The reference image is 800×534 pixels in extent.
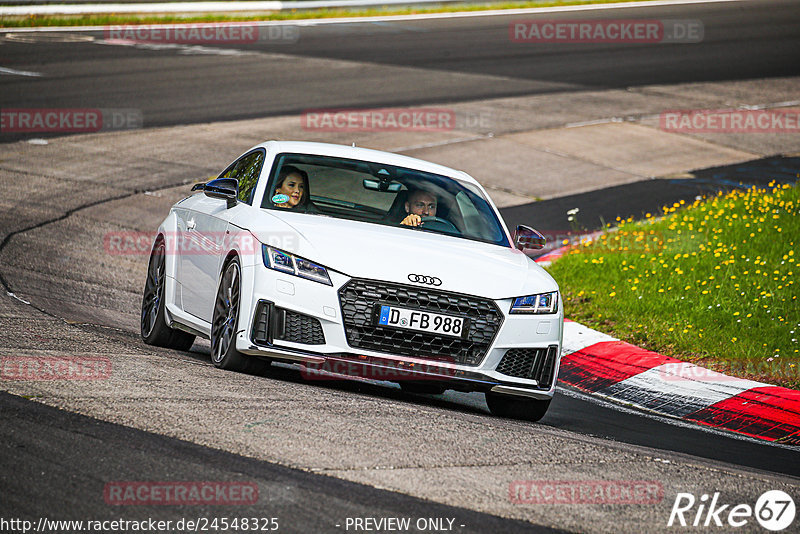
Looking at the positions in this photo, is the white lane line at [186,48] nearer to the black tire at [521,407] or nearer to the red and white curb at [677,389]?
the red and white curb at [677,389]

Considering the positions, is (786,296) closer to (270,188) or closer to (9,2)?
(270,188)

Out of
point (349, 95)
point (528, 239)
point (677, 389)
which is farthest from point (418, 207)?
point (349, 95)

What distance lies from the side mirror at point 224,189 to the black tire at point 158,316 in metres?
1.02

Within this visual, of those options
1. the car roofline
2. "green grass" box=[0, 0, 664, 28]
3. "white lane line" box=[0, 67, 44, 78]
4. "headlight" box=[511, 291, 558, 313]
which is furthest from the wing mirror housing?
"green grass" box=[0, 0, 664, 28]

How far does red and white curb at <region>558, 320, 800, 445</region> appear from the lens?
318 inches

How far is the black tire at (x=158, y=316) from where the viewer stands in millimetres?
8695

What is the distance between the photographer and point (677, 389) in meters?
8.83

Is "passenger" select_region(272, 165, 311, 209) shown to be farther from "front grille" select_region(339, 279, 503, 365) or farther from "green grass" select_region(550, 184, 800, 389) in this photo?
"green grass" select_region(550, 184, 800, 389)

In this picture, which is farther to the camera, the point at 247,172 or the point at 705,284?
the point at 705,284

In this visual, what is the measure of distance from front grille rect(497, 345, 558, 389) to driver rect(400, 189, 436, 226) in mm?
1332

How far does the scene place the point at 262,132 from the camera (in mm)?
18688

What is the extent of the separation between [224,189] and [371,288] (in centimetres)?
162

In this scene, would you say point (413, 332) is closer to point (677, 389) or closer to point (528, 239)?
point (528, 239)

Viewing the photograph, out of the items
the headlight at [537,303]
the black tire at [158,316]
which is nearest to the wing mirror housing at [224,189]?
the black tire at [158,316]
